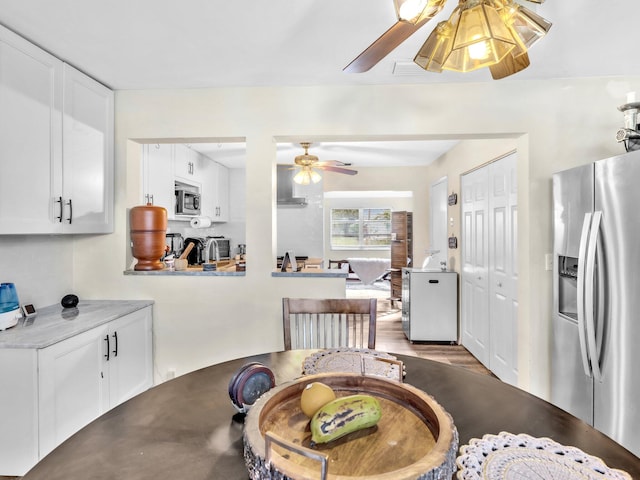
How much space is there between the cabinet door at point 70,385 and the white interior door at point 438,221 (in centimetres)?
358

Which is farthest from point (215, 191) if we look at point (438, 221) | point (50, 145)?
point (438, 221)

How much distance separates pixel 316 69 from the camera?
223 centimetres

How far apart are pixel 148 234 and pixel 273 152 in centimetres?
109

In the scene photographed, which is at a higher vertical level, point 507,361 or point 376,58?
point 376,58

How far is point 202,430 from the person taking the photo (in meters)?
0.90

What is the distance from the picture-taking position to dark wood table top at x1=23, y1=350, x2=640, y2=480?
2.46 ft

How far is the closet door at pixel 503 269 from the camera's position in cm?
286

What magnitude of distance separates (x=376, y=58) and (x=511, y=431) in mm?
1226

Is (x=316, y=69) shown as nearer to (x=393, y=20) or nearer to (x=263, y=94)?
(x=263, y=94)

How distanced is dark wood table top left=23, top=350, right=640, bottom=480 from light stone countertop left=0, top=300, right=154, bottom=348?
1.04 metres

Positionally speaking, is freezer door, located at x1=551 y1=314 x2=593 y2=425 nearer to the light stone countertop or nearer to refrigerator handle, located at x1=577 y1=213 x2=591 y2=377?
refrigerator handle, located at x1=577 y1=213 x2=591 y2=377

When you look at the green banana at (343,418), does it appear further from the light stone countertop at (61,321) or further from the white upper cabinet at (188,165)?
the white upper cabinet at (188,165)

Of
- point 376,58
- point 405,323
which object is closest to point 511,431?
point 376,58

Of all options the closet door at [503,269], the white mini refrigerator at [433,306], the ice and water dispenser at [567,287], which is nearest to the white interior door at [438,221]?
the white mini refrigerator at [433,306]
